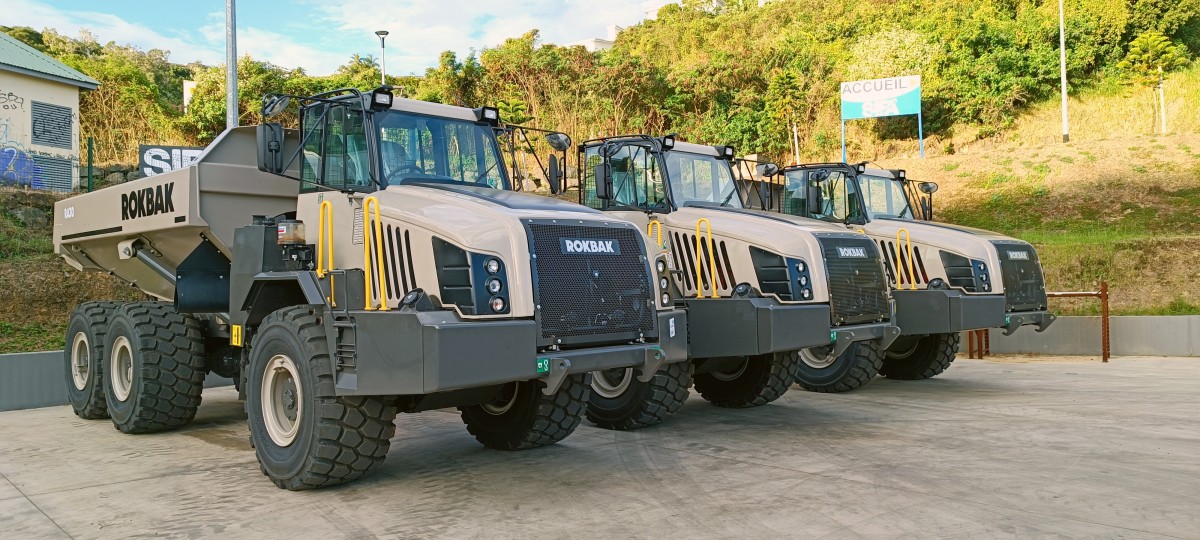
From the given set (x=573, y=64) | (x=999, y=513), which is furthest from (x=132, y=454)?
(x=573, y=64)

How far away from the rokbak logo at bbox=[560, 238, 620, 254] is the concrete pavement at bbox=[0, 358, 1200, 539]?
64.6 inches

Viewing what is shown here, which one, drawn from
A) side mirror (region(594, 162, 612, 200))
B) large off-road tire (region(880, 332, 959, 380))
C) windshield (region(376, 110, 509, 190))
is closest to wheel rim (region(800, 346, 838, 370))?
large off-road tire (region(880, 332, 959, 380))

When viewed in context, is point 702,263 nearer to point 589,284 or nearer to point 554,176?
point 554,176

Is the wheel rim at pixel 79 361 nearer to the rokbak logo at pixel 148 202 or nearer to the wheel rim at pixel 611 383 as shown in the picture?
the rokbak logo at pixel 148 202

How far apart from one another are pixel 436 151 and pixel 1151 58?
132ft

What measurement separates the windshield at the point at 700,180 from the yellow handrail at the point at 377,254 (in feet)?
13.7

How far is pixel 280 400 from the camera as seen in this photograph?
670 cm

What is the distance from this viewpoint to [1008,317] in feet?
38.4

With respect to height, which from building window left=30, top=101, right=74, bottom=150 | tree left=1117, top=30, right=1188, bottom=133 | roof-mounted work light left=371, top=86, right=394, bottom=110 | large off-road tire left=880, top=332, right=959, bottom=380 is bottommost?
large off-road tire left=880, top=332, right=959, bottom=380

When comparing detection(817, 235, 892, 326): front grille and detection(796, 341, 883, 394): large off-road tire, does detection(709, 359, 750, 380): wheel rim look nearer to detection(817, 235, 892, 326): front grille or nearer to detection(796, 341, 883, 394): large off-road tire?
detection(796, 341, 883, 394): large off-road tire

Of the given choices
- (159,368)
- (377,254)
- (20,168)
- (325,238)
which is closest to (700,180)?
(325,238)

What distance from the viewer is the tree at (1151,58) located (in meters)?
38.1

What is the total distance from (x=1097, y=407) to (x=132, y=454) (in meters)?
9.58

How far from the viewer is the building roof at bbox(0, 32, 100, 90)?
67.0 feet
